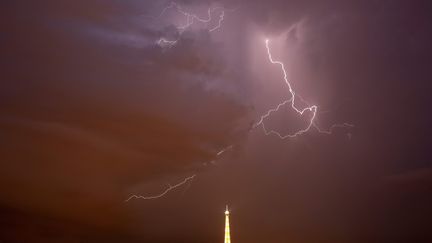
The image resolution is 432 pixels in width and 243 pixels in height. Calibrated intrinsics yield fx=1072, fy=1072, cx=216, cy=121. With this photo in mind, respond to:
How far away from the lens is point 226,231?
96188mm

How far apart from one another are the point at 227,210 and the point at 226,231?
2.77 m

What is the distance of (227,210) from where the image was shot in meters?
94.3
